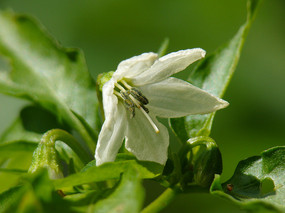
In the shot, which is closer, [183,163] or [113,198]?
[113,198]

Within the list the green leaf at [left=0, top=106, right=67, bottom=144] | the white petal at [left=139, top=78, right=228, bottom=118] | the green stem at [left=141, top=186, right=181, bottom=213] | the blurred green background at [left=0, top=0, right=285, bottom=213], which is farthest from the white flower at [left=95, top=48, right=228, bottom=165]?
the blurred green background at [left=0, top=0, right=285, bottom=213]

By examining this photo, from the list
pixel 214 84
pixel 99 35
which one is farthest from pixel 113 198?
pixel 99 35

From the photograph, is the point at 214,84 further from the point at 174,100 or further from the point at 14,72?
the point at 14,72

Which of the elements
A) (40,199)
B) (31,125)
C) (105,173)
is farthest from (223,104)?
(31,125)

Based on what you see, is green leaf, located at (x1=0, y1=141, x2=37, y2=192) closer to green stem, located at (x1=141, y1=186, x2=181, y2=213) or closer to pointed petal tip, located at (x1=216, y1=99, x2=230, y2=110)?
green stem, located at (x1=141, y1=186, x2=181, y2=213)

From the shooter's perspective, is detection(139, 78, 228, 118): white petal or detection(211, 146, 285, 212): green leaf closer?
detection(211, 146, 285, 212): green leaf

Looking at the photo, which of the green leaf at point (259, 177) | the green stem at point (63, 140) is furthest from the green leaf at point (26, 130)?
the green leaf at point (259, 177)
